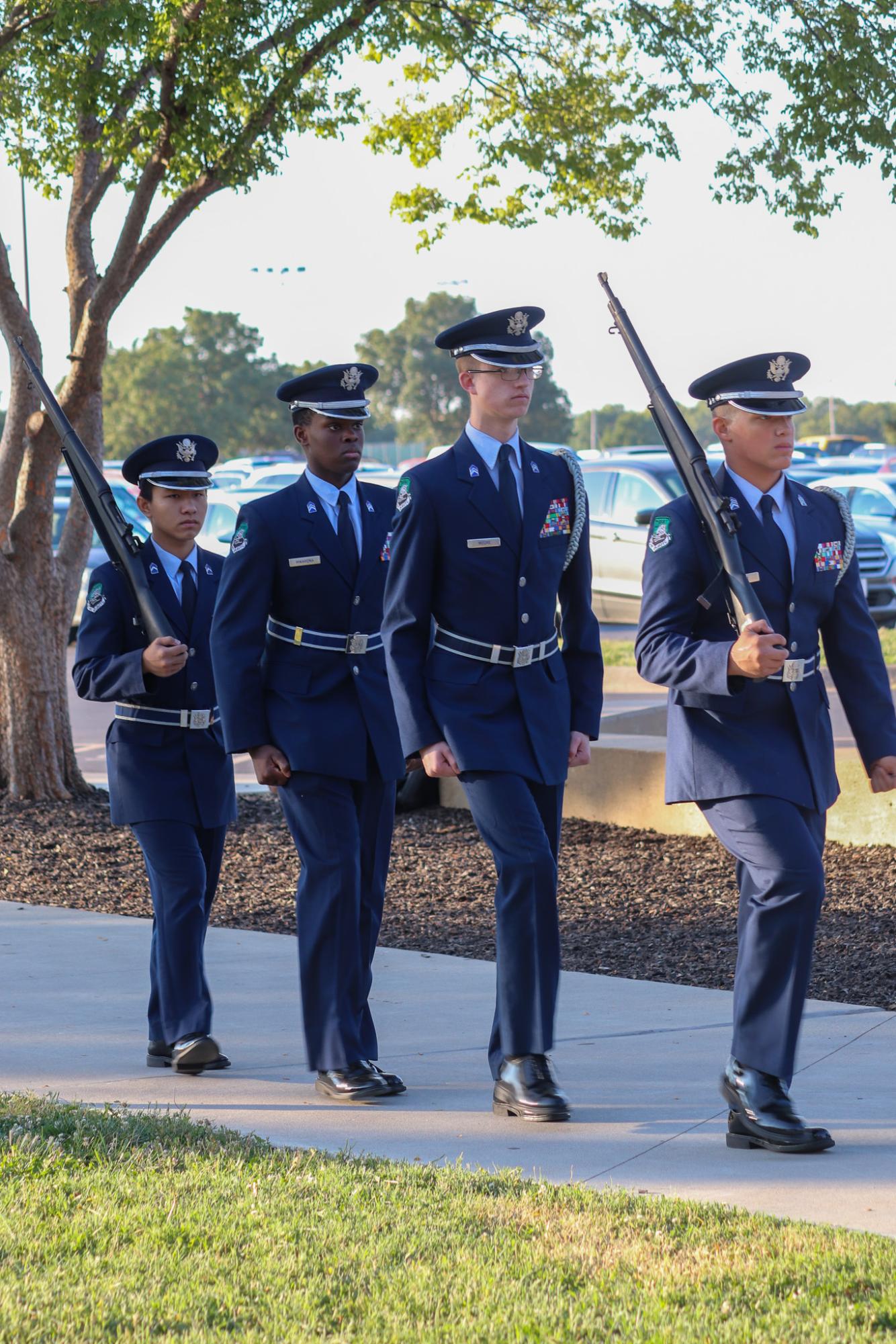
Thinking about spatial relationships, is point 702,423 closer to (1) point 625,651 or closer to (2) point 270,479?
(2) point 270,479

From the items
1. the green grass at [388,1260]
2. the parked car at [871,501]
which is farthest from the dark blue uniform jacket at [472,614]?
the parked car at [871,501]

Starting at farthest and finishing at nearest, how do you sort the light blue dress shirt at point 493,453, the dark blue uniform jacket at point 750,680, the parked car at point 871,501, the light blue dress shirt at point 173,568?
the parked car at point 871,501 < the light blue dress shirt at point 173,568 < the light blue dress shirt at point 493,453 < the dark blue uniform jacket at point 750,680

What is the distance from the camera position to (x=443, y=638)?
5.28 metres

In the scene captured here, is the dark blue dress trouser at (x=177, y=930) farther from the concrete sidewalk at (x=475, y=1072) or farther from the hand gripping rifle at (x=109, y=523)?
the hand gripping rifle at (x=109, y=523)

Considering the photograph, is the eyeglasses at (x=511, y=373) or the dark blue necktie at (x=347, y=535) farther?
the dark blue necktie at (x=347, y=535)

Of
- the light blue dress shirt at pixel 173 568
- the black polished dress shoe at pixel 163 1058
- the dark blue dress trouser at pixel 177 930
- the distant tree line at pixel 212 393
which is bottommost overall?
the black polished dress shoe at pixel 163 1058

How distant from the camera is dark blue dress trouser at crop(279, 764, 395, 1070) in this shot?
536cm

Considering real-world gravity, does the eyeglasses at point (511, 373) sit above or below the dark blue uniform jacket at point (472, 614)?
above

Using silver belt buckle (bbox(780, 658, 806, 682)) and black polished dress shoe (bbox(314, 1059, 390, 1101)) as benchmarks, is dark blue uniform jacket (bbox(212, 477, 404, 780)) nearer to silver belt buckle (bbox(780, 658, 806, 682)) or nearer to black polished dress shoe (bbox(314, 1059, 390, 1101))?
black polished dress shoe (bbox(314, 1059, 390, 1101))

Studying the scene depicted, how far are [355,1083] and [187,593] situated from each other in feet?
5.45

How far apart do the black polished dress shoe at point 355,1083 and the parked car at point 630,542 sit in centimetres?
1428

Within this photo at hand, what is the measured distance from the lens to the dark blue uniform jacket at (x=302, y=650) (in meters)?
5.38

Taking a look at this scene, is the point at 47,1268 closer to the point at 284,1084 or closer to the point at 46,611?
the point at 284,1084

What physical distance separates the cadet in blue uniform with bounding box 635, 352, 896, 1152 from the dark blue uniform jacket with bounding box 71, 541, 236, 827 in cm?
154
